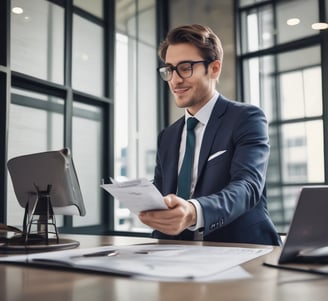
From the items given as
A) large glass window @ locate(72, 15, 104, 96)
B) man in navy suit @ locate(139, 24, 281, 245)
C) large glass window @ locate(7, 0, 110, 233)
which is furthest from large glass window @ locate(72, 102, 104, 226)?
man in navy suit @ locate(139, 24, 281, 245)

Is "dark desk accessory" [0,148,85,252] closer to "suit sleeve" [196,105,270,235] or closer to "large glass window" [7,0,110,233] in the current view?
"suit sleeve" [196,105,270,235]

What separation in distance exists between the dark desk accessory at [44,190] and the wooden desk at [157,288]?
487mm

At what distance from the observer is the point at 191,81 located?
1.75 metres

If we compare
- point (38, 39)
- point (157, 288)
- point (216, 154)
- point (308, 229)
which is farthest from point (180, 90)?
point (38, 39)

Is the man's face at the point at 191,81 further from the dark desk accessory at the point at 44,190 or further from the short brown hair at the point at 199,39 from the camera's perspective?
the dark desk accessory at the point at 44,190

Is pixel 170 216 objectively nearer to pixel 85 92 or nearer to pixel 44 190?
pixel 44 190

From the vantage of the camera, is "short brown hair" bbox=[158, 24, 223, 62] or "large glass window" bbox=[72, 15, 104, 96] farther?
"large glass window" bbox=[72, 15, 104, 96]

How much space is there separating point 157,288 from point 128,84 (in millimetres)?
4255

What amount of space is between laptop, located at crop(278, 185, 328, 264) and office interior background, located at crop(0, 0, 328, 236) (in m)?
2.82

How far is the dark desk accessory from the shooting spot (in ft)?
4.41

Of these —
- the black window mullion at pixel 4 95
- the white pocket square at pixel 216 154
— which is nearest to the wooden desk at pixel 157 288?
the white pocket square at pixel 216 154

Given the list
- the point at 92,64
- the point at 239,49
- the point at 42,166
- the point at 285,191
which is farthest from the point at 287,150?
the point at 42,166

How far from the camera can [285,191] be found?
4367 mm

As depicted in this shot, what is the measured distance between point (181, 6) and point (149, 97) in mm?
1153
